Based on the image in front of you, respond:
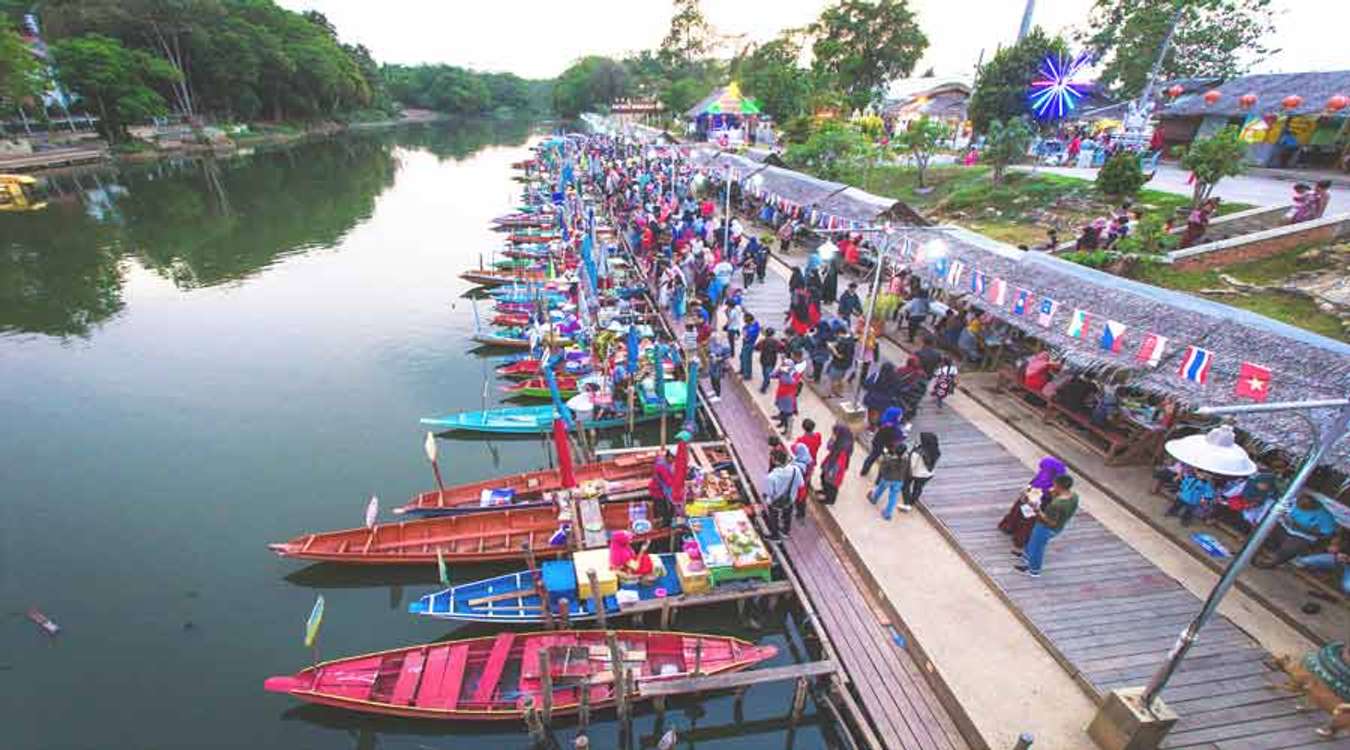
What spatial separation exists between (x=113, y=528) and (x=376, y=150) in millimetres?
82671

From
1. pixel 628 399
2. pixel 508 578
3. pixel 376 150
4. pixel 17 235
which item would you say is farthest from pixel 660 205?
pixel 376 150

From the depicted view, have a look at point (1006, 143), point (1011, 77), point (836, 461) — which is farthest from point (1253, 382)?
point (1011, 77)

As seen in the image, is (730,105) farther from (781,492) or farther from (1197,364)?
(781,492)

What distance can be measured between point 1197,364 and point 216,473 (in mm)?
21321

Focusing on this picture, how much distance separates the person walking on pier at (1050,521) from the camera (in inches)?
325

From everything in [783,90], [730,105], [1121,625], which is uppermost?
[783,90]

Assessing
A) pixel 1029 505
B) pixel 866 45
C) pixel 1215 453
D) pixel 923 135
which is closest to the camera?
pixel 1215 453

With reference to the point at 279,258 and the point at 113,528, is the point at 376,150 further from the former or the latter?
the point at 113,528

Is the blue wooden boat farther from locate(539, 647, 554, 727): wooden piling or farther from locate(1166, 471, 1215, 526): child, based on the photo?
locate(1166, 471, 1215, 526): child

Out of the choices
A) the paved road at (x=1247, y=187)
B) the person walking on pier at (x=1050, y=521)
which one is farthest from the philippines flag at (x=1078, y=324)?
the paved road at (x=1247, y=187)

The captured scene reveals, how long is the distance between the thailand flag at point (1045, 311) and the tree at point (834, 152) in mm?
21627

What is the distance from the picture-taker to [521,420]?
52.9 ft

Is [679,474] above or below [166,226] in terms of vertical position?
below

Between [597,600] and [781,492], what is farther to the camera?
[781,492]
